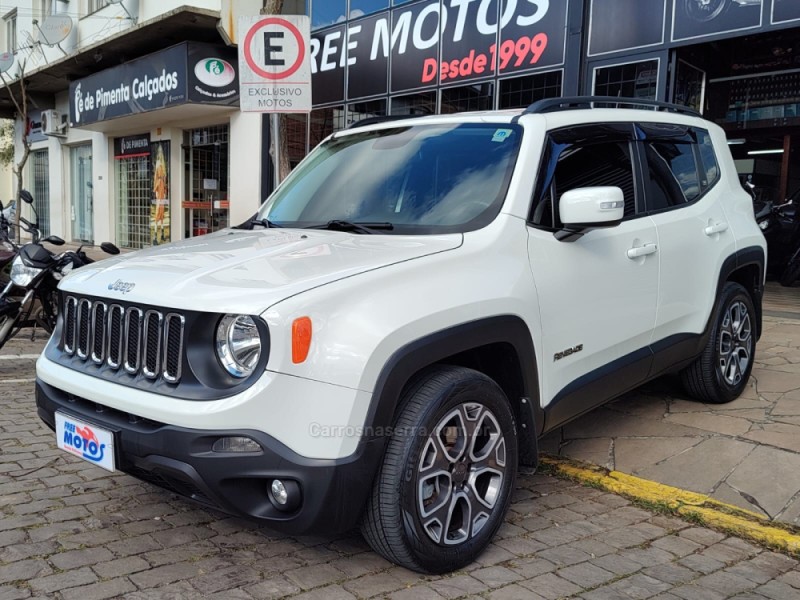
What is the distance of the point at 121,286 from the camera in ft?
9.07

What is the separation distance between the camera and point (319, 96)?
1312cm

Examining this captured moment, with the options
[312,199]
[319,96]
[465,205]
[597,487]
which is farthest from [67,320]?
[319,96]

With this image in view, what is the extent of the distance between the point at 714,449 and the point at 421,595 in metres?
2.23

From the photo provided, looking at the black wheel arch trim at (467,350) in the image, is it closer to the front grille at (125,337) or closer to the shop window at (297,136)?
the front grille at (125,337)

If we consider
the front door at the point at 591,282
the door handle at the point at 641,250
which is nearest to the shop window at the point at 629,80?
the front door at the point at 591,282

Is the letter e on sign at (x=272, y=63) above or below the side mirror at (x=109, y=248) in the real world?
above

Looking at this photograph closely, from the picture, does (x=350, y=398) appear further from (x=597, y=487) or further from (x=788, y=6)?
(x=788, y=6)

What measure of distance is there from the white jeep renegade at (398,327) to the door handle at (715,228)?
12 centimetres

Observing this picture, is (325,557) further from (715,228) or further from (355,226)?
(715,228)

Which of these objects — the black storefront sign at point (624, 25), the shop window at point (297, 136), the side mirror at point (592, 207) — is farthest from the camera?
the shop window at point (297, 136)

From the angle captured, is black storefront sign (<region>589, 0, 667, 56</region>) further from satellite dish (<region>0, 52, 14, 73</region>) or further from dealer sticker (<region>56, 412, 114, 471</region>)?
satellite dish (<region>0, 52, 14, 73</region>)

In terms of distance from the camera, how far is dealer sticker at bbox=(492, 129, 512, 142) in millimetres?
3402

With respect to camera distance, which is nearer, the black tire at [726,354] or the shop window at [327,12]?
the black tire at [726,354]

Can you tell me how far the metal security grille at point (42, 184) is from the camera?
23.0 metres
